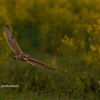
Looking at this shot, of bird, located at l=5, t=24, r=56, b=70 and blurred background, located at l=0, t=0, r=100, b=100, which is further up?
blurred background, located at l=0, t=0, r=100, b=100

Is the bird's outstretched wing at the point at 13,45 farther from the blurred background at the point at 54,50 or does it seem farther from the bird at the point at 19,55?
the blurred background at the point at 54,50

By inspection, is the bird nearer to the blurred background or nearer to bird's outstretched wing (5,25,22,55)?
bird's outstretched wing (5,25,22,55)

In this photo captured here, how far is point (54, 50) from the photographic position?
18.5 meters

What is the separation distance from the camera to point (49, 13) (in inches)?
802

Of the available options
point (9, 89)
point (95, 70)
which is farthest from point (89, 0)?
point (9, 89)

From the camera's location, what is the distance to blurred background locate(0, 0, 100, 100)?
707 cm

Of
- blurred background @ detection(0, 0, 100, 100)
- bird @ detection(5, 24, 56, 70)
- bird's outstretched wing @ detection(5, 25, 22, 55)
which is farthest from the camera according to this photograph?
blurred background @ detection(0, 0, 100, 100)

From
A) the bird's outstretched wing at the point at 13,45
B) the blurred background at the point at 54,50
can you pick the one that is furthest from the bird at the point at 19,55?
the blurred background at the point at 54,50

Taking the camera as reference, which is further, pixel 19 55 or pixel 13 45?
pixel 13 45

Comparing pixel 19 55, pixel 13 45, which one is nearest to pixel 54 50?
pixel 13 45

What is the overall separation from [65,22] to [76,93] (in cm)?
1275

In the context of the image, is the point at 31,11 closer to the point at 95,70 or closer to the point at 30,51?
the point at 30,51

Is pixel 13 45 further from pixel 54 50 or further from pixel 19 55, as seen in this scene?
pixel 54 50

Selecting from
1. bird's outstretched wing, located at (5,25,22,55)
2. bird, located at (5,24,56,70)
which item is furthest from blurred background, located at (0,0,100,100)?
bird's outstretched wing, located at (5,25,22,55)
